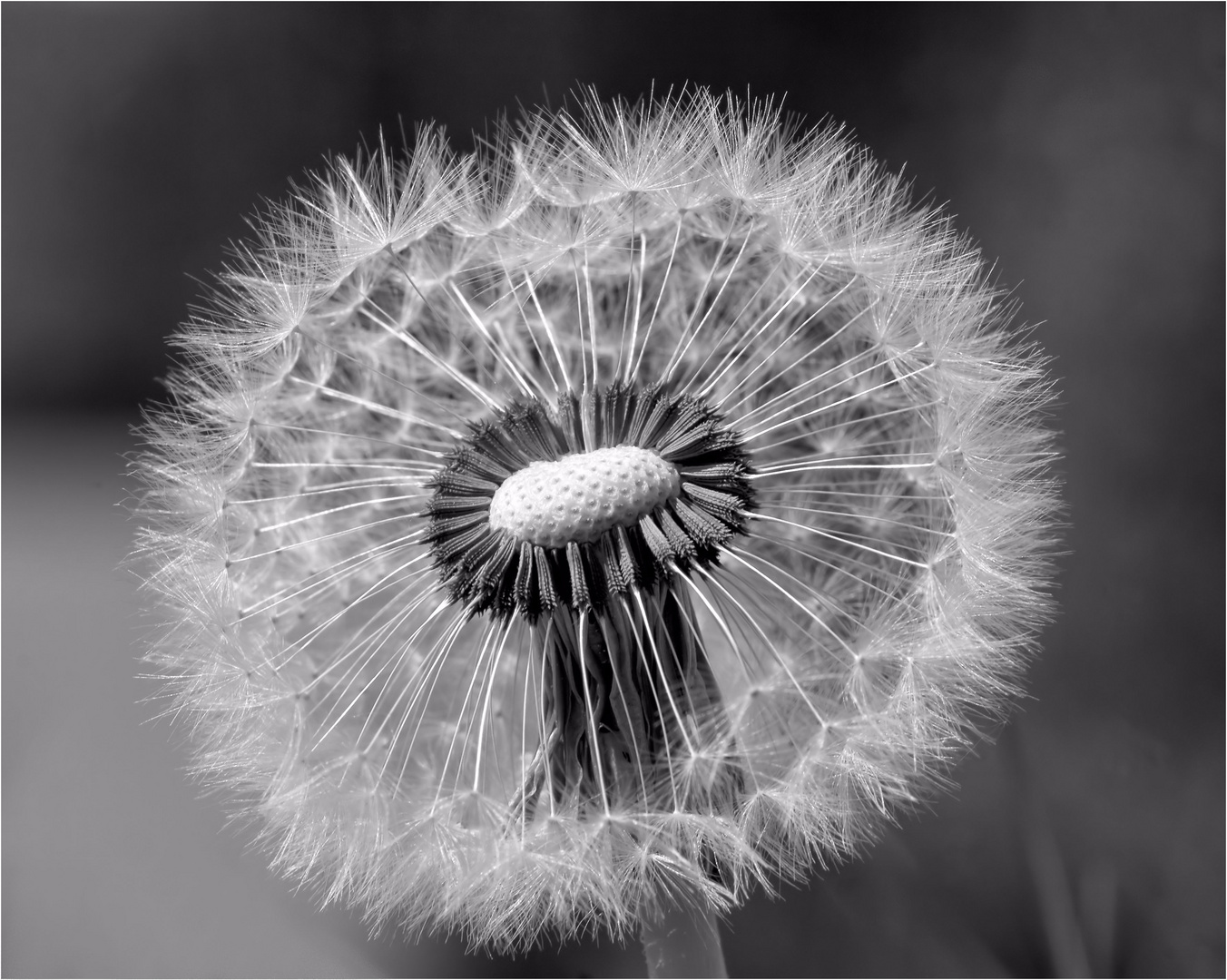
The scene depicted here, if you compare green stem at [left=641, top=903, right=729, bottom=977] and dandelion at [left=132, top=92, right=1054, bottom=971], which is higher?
dandelion at [left=132, top=92, right=1054, bottom=971]

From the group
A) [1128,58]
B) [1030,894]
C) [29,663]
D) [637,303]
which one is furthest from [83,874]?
[1128,58]

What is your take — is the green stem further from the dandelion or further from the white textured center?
the white textured center

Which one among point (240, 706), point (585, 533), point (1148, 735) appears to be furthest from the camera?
point (1148, 735)

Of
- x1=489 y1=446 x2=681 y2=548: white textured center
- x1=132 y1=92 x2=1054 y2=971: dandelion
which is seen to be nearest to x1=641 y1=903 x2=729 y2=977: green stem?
x1=132 y1=92 x2=1054 y2=971: dandelion

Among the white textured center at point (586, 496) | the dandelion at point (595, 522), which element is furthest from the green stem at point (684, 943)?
the white textured center at point (586, 496)

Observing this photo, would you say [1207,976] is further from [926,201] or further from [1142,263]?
[926,201]

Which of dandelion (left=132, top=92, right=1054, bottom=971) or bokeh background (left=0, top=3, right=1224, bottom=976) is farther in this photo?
bokeh background (left=0, top=3, right=1224, bottom=976)
